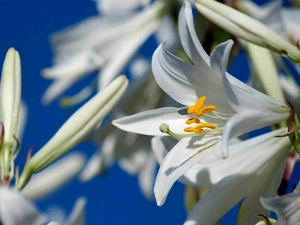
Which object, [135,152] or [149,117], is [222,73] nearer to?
[149,117]

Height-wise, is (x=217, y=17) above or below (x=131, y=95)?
A: above

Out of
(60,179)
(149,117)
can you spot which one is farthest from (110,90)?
(60,179)

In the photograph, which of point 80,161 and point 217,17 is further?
point 80,161

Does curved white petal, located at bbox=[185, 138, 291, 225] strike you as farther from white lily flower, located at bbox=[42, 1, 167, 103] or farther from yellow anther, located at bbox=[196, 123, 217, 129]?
white lily flower, located at bbox=[42, 1, 167, 103]

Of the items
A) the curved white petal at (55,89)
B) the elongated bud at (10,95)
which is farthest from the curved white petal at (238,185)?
the curved white petal at (55,89)

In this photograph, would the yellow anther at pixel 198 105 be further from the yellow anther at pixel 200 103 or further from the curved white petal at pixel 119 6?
the curved white petal at pixel 119 6

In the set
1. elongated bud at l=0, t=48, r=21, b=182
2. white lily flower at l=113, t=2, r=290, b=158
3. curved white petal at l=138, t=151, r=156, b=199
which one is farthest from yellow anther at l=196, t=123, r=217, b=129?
curved white petal at l=138, t=151, r=156, b=199

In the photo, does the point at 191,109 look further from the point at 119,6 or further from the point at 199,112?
the point at 119,6
